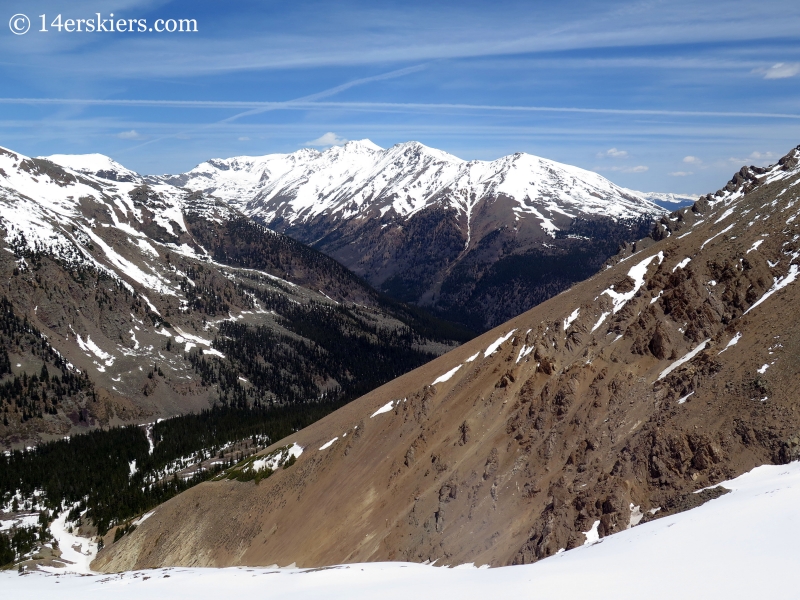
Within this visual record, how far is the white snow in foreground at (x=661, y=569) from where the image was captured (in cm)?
2656

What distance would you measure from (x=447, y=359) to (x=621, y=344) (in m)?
30.2

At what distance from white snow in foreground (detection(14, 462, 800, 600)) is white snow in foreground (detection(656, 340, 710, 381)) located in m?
14.5

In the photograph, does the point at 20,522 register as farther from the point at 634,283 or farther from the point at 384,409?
the point at 634,283

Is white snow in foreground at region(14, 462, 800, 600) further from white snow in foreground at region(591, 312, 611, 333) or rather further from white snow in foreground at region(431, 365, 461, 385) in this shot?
white snow in foreground at region(431, 365, 461, 385)

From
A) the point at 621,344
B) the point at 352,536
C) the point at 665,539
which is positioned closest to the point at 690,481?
the point at 665,539

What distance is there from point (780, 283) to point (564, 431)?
22472 millimetres

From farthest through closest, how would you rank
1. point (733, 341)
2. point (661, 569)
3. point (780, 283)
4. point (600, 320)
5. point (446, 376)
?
point (446, 376)
point (600, 320)
point (780, 283)
point (733, 341)
point (661, 569)

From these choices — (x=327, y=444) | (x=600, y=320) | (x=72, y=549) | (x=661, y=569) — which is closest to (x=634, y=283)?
(x=600, y=320)

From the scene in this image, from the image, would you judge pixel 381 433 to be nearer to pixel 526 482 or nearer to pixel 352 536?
pixel 352 536

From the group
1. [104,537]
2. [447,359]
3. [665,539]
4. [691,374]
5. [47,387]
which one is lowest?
[104,537]

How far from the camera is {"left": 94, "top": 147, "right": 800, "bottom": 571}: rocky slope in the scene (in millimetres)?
41812

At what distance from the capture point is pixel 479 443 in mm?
60125

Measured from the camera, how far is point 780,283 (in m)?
51.7

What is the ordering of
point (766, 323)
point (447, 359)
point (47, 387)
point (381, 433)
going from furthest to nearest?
point (47, 387)
point (447, 359)
point (381, 433)
point (766, 323)
